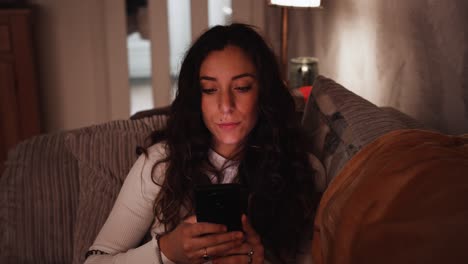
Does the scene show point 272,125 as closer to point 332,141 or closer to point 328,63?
point 332,141

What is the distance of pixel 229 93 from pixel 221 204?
0.97ft

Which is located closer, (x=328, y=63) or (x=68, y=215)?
(x=68, y=215)

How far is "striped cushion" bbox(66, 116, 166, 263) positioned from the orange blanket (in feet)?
2.21

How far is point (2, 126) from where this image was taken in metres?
3.00

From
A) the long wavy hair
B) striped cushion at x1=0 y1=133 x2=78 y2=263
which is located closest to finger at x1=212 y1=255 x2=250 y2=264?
the long wavy hair

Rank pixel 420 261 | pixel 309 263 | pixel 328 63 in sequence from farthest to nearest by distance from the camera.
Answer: pixel 328 63
pixel 309 263
pixel 420 261

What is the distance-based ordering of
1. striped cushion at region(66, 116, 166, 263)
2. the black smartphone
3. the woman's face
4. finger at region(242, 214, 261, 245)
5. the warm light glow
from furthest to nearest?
1. the warm light glow
2. striped cushion at region(66, 116, 166, 263)
3. the woman's face
4. finger at region(242, 214, 261, 245)
5. the black smartphone

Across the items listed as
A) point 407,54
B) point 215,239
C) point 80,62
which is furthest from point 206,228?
point 80,62

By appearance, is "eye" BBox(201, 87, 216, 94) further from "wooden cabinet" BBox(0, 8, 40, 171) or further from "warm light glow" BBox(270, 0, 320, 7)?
"wooden cabinet" BBox(0, 8, 40, 171)

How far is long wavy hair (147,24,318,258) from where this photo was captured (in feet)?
3.80

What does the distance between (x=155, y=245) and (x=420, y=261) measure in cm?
66

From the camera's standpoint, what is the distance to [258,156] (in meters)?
1.22

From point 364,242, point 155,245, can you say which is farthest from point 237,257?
point 364,242

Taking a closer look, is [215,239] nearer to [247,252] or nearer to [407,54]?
[247,252]
